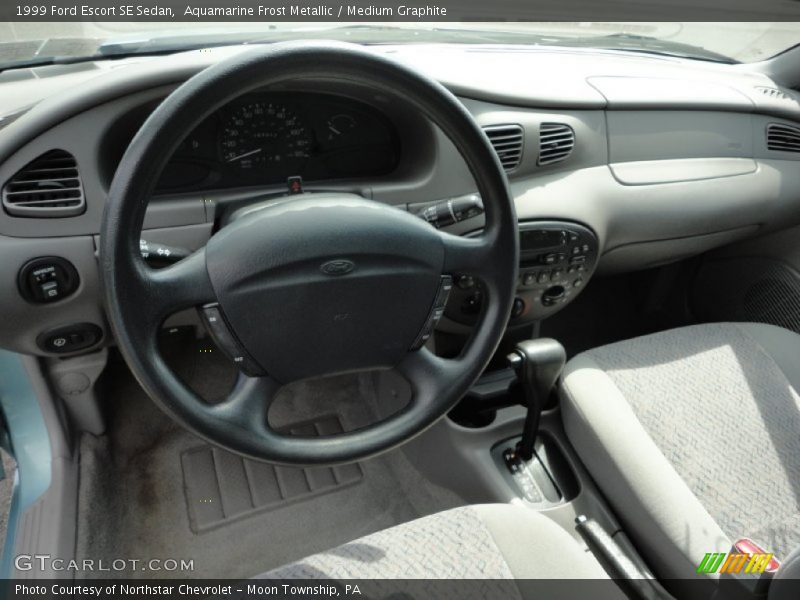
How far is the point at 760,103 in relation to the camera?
1.85m

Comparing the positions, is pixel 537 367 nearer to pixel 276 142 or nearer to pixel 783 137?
pixel 276 142

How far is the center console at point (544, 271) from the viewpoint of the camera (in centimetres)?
146

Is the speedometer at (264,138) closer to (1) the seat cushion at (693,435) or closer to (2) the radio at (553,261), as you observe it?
(2) the radio at (553,261)

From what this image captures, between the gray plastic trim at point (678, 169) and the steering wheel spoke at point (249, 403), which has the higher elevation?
the gray plastic trim at point (678, 169)

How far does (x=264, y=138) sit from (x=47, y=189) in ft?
1.30

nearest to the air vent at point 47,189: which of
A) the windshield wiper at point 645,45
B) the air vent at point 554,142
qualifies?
the air vent at point 554,142

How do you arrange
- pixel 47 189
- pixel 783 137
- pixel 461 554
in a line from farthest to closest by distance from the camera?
pixel 783 137 < pixel 47 189 < pixel 461 554

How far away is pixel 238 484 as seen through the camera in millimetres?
1708

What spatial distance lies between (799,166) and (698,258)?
1.34 ft

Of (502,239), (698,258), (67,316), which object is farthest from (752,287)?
(67,316)

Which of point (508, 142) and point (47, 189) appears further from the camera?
point (508, 142)

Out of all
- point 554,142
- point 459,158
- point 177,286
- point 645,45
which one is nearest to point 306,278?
point 177,286

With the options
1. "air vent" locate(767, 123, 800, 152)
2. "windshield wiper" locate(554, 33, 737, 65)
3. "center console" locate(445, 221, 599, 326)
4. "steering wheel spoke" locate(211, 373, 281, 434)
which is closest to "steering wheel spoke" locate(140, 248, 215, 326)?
"steering wheel spoke" locate(211, 373, 281, 434)

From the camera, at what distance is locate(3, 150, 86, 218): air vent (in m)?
1.07
